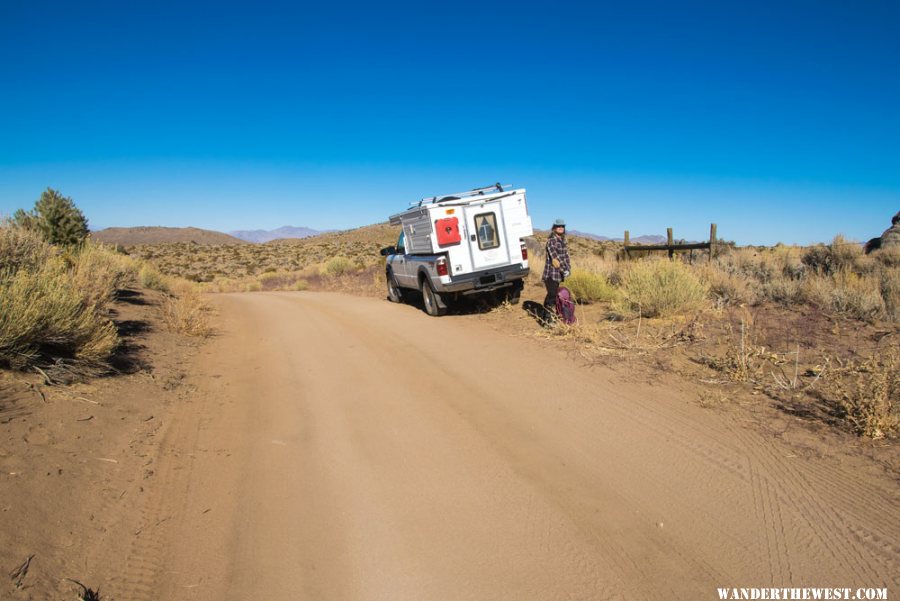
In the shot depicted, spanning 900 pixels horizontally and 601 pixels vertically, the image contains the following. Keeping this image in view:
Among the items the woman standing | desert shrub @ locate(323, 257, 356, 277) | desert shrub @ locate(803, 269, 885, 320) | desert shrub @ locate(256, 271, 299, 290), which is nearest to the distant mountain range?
desert shrub @ locate(256, 271, 299, 290)

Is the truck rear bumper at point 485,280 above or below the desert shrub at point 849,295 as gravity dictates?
above

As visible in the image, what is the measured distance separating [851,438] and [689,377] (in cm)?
196

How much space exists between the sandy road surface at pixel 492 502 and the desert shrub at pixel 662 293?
354cm

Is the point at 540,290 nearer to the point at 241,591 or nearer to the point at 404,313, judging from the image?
the point at 404,313

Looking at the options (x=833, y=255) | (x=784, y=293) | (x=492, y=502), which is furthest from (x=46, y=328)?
(x=833, y=255)

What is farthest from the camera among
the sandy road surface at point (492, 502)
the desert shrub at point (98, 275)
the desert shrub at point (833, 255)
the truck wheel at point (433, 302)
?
the desert shrub at point (833, 255)

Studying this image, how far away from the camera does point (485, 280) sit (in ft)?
37.8

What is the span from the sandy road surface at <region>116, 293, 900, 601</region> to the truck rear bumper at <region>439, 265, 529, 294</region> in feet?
17.0

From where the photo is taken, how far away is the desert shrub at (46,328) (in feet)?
16.4

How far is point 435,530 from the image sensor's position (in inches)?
134

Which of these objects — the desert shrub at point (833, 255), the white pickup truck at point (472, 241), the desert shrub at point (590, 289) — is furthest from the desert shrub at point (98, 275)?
the desert shrub at point (833, 255)

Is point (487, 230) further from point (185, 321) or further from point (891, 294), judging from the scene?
Answer: point (891, 294)

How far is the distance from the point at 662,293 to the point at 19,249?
1044 cm

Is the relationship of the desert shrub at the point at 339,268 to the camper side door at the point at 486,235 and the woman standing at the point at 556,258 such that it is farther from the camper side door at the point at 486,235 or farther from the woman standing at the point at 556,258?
the woman standing at the point at 556,258
